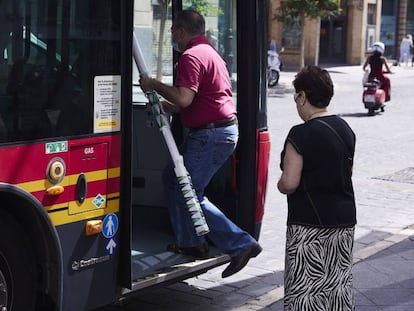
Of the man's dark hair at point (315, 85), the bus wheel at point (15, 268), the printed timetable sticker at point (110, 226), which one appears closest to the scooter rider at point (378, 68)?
the man's dark hair at point (315, 85)

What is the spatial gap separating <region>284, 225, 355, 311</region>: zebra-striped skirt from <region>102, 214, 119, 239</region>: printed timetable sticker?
0.94 m

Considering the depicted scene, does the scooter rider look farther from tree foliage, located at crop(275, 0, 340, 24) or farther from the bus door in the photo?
the bus door

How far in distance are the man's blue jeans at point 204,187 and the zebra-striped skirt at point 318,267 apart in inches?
39.0

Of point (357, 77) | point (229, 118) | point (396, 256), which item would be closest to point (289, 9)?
point (357, 77)

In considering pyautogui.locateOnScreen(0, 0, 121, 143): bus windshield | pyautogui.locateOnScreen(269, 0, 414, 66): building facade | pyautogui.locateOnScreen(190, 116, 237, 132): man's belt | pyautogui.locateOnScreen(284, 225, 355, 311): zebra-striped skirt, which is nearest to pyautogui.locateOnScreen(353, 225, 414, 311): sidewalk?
pyautogui.locateOnScreen(284, 225, 355, 311): zebra-striped skirt

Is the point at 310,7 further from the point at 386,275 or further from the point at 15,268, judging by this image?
the point at 15,268

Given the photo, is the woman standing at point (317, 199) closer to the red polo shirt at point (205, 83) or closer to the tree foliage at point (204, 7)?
the red polo shirt at point (205, 83)

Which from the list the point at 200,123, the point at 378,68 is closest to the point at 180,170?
the point at 200,123

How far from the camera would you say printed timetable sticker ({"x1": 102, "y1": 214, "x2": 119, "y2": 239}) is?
4363mm

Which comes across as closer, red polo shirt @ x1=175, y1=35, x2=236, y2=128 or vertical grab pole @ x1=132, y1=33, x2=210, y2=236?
vertical grab pole @ x1=132, y1=33, x2=210, y2=236

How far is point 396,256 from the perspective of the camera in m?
6.96

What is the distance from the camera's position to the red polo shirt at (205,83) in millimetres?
4949

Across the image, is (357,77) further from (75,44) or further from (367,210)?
(75,44)

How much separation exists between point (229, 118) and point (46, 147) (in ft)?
5.06
